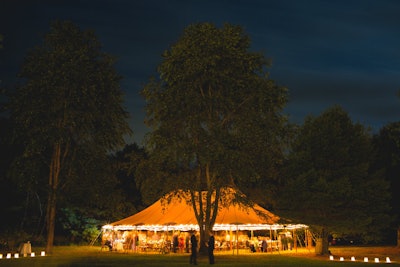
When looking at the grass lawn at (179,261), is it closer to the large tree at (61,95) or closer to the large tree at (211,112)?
the large tree at (211,112)

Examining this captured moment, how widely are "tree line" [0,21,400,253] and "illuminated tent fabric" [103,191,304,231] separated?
164 cm

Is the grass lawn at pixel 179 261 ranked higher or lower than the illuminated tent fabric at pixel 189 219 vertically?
lower

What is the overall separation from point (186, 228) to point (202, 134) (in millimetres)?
7603

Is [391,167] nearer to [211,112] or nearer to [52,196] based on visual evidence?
[211,112]

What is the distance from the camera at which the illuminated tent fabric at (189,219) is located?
107ft

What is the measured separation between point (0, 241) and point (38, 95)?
10.0 meters

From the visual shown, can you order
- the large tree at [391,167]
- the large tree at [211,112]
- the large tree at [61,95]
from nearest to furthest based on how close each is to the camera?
the large tree at [211,112] < the large tree at [61,95] < the large tree at [391,167]

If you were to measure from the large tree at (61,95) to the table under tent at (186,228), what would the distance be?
506 centimetres

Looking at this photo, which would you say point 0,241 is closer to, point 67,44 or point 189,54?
point 67,44

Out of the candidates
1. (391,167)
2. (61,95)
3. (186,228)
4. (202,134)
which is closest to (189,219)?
(186,228)

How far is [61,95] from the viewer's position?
32094 mm

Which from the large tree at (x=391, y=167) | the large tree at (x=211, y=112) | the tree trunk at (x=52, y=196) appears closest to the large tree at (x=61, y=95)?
the tree trunk at (x=52, y=196)

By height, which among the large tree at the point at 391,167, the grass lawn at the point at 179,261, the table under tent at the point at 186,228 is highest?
the large tree at the point at 391,167

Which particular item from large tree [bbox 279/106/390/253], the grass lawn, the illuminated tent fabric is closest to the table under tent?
the illuminated tent fabric
